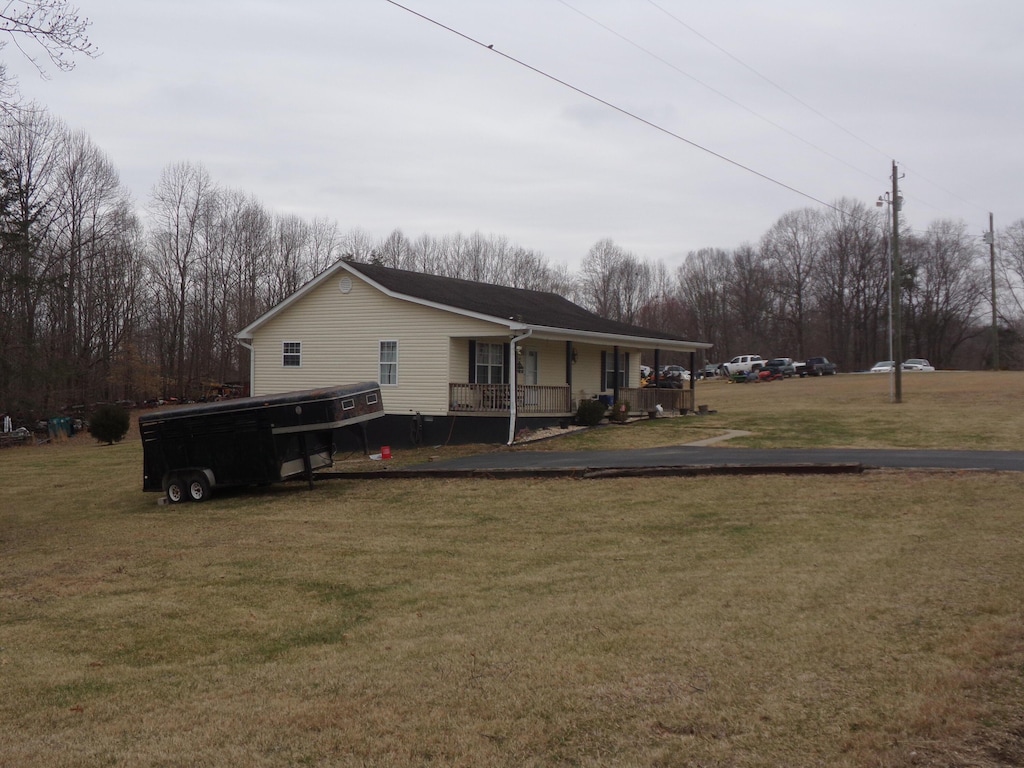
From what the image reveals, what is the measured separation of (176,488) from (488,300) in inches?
547

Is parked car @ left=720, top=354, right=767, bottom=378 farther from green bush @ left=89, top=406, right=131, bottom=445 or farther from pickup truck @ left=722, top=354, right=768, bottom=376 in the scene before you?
green bush @ left=89, top=406, right=131, bottom=445

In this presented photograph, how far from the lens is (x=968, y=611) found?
7008 millimetres

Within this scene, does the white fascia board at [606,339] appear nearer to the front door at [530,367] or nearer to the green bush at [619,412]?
the front door at [530,367]

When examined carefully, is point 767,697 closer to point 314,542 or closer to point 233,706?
point 233,706

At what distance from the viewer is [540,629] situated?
725 cm

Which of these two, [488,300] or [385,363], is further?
[488,300]

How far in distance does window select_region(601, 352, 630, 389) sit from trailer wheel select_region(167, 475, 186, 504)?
1812 cm

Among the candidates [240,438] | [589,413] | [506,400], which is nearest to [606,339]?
[589,413]

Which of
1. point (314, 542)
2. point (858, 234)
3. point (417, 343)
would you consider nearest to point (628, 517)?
point (314, 542)

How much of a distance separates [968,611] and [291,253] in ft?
202

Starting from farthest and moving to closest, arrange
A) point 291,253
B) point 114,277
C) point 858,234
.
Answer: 1. point 858,234
2. point 291,253
3. point 114,277

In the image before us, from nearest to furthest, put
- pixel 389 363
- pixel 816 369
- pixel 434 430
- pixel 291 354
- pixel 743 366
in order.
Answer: pixel 434 430 < pixel 389 363 < pixel 291 354 < pixel 816 369 < pixel 743 366

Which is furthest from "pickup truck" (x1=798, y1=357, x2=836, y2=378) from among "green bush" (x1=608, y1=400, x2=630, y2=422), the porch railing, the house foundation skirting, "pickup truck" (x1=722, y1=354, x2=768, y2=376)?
the porch railing

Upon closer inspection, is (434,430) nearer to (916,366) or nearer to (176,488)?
(176,488)
